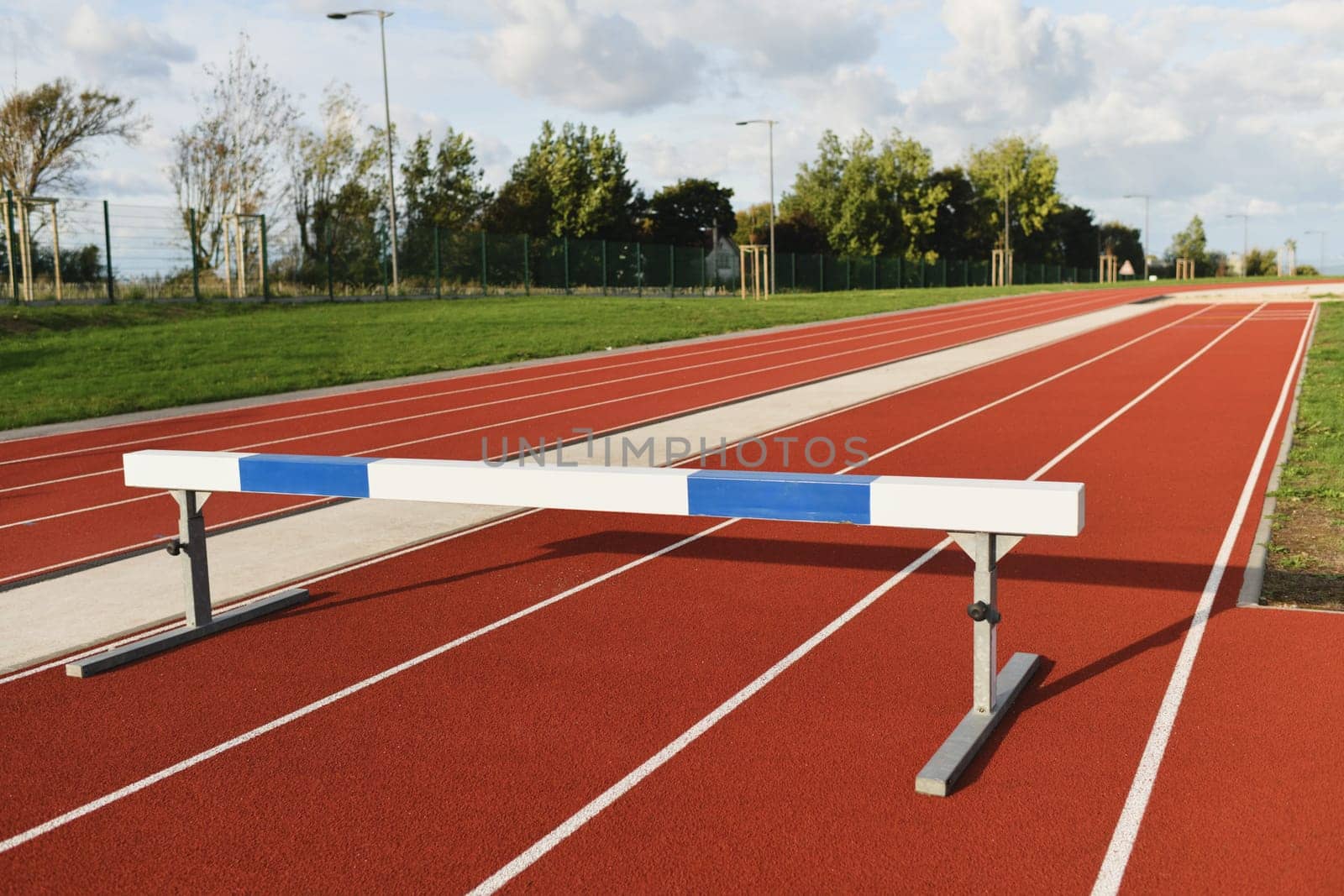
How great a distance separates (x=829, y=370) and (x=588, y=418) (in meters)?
6.25

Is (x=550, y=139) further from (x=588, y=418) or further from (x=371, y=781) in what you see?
(x=371, y=781)

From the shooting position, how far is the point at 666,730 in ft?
14.5

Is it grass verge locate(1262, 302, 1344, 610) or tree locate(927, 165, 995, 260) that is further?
tree locate(927, 165, 995, 260)

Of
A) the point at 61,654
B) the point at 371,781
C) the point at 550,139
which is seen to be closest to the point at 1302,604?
the point at 371,781

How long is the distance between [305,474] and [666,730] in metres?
2.42

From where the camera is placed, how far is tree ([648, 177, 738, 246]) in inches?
2808

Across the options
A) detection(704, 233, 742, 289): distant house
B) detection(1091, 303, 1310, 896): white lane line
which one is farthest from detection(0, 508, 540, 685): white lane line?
detection(704, 233, 742, 289): distant house

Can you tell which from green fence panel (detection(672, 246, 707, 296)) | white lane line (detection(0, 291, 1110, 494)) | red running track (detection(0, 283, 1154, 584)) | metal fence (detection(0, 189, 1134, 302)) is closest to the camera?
red running track (detection(0, 283, 1154, 584))

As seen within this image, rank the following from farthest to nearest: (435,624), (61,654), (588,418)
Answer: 1. (588,418)
2. (435,624)
3. (61,654)

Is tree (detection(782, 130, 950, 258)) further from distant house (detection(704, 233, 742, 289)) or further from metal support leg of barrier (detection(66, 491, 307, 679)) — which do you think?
metal support leg of barrier (detection(66, 491, 307, 679))

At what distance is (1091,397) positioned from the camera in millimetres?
14945

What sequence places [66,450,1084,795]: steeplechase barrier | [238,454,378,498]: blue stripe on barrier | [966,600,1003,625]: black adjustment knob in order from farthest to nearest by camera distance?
[238,454,378,498]: blue stripe on barrier → [966,600,1003,625]: black adjustment knob → [66,450,1084,795]: steeplechase barrier

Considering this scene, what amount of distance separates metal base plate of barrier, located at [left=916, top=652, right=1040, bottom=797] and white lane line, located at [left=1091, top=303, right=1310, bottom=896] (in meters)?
0.53

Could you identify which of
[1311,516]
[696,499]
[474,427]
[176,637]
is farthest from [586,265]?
[696,499]
